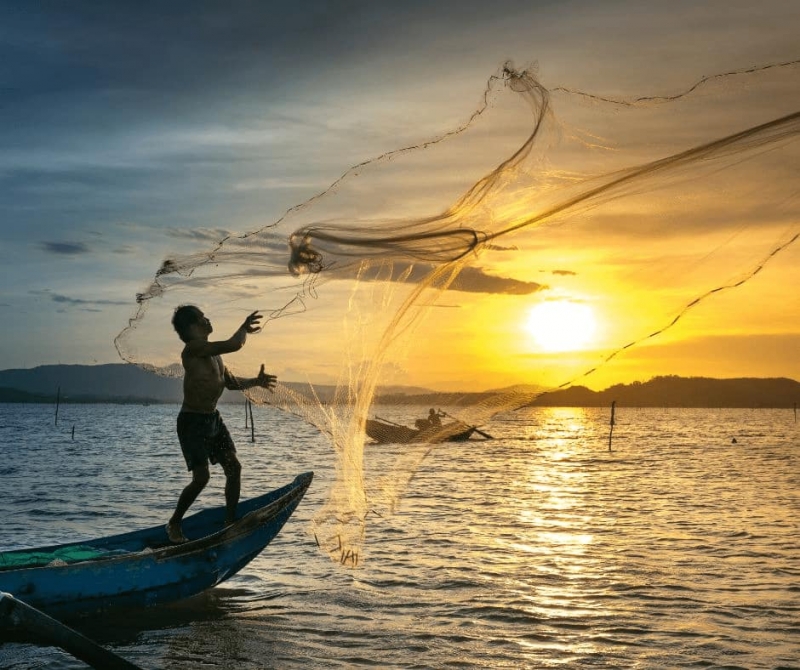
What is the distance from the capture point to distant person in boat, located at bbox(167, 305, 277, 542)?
9.07m

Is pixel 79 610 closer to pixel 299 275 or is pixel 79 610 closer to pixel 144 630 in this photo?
pixel 144 630

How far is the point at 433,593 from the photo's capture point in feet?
37.8

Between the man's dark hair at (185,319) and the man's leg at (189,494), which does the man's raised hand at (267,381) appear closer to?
the man's dark hair at (185,319)

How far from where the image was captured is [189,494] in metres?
9.44

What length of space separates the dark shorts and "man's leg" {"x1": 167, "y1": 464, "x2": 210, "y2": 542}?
0.09m

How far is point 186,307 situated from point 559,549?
898 centimetres

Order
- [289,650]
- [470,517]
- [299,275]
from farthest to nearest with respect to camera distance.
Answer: [470,517] → [289,650] → [299,275]

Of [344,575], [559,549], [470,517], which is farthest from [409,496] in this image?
[344,575]

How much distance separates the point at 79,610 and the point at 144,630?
727 millimetres

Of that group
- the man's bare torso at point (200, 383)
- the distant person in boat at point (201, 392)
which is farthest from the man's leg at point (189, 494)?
the man's bare torso at point (200, 383)

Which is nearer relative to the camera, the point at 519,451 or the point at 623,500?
the point at 623,500

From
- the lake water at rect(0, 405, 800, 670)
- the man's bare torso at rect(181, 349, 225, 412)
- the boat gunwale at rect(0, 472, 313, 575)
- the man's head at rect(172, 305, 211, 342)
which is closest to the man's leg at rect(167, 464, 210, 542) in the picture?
the boat gunwale at rect(0, 472, 313, 575)

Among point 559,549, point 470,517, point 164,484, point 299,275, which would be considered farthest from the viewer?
point 164,484

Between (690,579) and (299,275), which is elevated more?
(299,275)
